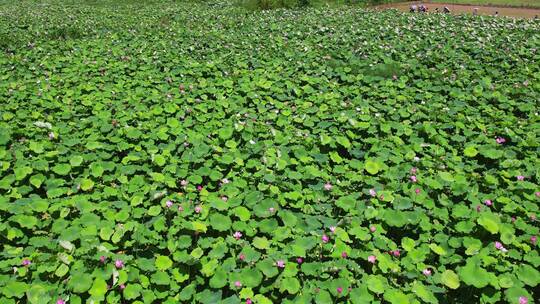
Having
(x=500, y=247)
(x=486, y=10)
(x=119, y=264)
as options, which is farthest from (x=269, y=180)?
(x=486, y=10)

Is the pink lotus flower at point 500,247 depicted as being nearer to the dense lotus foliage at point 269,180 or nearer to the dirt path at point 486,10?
the dense lotus foliage at point 269,180

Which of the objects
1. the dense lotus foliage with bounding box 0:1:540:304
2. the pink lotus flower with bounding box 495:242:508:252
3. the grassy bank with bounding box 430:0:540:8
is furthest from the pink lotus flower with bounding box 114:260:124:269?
the grassy bank with bounding box 430:0:540:8

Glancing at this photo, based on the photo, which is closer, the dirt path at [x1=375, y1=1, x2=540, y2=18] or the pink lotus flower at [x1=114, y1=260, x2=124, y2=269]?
the pink lotus flower at [x1=114, y1=260, x2=124, y2=269]

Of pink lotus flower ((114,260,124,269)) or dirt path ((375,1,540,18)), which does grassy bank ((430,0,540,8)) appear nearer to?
dirt path ((375,1,540,18))

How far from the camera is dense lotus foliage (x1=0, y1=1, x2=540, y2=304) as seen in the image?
10.7ft

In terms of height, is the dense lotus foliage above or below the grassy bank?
below

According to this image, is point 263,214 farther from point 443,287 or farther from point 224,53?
point 224,53

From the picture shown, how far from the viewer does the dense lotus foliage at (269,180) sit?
3252 mm

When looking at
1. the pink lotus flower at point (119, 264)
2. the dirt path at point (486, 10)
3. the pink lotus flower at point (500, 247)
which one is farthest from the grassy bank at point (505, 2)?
the pink lotus flower at point (119, 264)

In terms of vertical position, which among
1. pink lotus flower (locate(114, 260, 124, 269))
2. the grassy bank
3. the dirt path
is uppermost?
the grassy bank

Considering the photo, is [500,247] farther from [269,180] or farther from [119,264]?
[119,264]

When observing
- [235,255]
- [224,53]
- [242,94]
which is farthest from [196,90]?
[235,255]

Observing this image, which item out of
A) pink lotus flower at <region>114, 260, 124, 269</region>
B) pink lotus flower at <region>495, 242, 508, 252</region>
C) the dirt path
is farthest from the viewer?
the dirt path

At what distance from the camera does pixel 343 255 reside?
11.3ft
